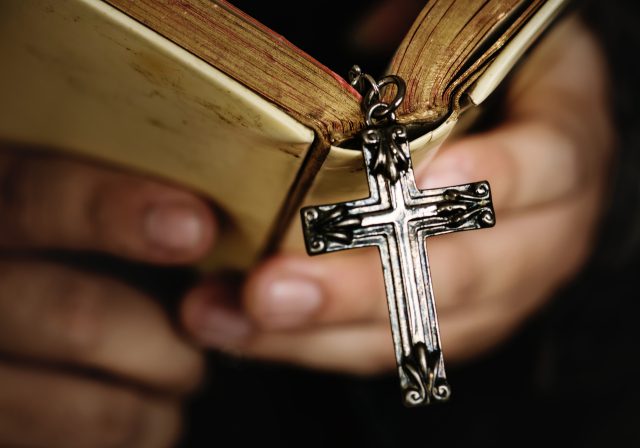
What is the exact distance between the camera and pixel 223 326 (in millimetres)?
1100

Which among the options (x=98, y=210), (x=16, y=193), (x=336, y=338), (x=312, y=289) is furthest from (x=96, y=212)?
(x=336, y=338)

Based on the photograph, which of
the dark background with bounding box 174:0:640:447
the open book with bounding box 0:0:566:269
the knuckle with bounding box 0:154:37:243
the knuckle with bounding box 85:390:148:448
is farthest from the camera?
the dark background with bounding box 174:0:640:447

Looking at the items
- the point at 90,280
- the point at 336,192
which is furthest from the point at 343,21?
the point at 90,280

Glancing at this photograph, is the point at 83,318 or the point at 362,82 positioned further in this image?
the point at 83,318

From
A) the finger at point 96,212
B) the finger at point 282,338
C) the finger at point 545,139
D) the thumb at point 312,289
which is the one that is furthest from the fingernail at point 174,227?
the finger at point 545,139

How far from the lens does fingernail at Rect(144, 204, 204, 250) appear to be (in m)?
0.85

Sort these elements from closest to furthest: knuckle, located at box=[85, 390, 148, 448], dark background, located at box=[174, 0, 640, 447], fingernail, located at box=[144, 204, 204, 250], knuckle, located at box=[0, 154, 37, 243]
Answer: fingernail, located at box=[144, 204, 204, 250]
knuckle, located at box=[0, 154, 37, 243]
knuckle, located at box=[85, 390, 148, 448]
dark background, located at box=[174, 0, 640, 447]

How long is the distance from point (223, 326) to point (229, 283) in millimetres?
89

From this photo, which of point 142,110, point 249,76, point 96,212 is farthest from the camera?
point 96,212

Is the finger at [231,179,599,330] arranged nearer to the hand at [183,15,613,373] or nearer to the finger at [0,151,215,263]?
the hand at [183,15,613,373]

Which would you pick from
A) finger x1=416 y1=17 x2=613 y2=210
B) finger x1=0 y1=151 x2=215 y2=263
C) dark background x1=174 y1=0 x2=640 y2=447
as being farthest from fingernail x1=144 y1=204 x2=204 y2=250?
dark background x1=174 y1=0 x2=640 y2=447

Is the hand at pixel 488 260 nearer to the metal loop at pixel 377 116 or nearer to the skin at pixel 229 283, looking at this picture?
the skin at pixel 229 283

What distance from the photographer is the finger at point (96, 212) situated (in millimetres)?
868

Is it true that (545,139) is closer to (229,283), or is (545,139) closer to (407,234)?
(407,234)
